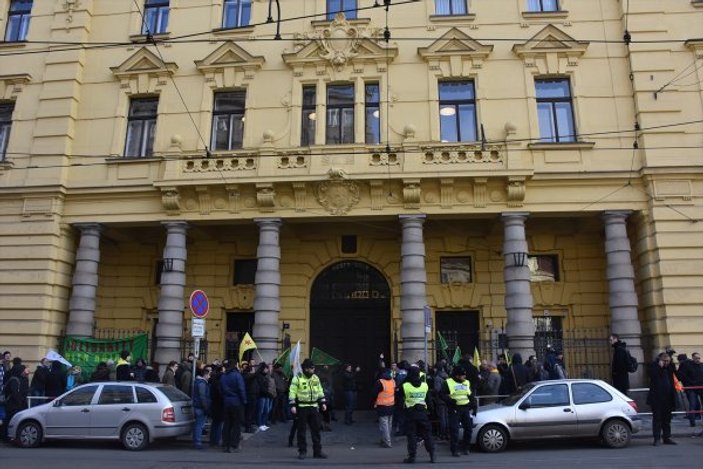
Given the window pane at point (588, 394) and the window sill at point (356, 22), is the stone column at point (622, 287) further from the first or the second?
the window sill at point (356, 22)

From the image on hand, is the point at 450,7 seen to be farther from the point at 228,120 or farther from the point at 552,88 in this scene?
the point at 228,120

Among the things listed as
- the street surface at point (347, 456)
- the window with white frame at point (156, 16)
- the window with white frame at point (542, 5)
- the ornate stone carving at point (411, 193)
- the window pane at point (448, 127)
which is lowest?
the street surface at point (347, 456)

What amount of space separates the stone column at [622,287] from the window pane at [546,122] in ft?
10.0

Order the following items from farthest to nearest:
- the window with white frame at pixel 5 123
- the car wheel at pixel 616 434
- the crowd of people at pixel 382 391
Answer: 1. the window with white frame at pixel 5 123
2. the car wheel at pixel 616 434
3. the crowd of people at pixel 382 391

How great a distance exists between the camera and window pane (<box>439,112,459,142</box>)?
1903 cm

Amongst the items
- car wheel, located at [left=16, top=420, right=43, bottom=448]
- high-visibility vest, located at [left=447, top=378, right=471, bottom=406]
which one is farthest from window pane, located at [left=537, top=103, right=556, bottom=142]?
car wheel, located at [left=16, top=420, right=43, bottom=448]

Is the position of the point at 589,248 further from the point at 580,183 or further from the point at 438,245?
the point at 438,245

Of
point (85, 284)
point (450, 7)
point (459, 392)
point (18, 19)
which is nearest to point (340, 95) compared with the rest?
point (450, 7)

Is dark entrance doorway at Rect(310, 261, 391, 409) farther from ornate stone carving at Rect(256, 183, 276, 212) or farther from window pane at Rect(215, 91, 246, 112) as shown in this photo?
window pane at Rect(215, 91, 246, 112)

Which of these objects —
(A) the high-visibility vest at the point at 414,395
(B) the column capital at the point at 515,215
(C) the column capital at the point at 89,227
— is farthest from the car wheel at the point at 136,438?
(B) the column capital at the point at 515,215

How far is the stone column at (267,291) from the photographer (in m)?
17.5

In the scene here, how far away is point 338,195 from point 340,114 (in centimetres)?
320

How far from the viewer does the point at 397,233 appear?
808 inches

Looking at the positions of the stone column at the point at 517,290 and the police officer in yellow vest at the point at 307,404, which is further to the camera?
the stone column at the point at 517,290
